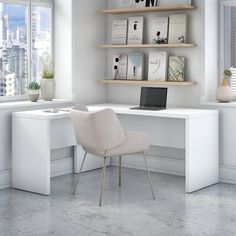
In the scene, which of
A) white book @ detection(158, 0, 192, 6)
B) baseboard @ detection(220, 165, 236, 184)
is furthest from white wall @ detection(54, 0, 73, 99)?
baseboard @ detection(220, 165, 236, 184)

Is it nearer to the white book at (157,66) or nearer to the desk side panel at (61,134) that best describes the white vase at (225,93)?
the white book at (157,66)

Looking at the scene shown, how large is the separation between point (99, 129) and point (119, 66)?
1650mm

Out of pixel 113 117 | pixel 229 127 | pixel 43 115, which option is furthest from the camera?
pixel 229 127

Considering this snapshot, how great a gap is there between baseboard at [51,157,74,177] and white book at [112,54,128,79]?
1.03 metres

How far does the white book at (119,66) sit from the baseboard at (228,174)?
4.80 ft

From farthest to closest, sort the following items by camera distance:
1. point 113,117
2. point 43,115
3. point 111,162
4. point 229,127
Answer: point 111,162 → point 229,127 → point 43,115 → point 113,117

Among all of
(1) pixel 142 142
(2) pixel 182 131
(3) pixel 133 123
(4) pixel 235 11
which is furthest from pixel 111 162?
(4) pixel 235 11

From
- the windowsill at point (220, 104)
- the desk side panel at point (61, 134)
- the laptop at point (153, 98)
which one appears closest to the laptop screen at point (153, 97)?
the laptop at point (153, 98)

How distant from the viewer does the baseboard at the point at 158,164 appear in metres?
5.30

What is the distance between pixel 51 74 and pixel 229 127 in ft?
6.04

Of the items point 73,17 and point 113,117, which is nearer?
point 113,117

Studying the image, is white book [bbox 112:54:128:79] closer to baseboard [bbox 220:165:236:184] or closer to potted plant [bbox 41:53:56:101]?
potted plant [bbox 41:53:56:101]

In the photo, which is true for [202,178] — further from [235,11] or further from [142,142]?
[235,11]

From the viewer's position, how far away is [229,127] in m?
4.88
